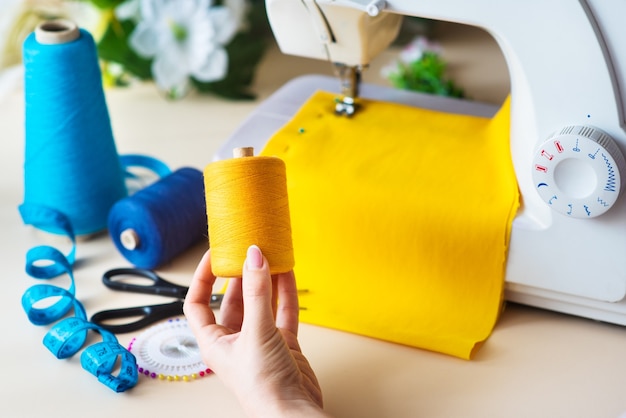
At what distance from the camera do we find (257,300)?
103 cm

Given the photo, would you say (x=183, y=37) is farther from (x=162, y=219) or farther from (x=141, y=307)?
(x=141, y=307)

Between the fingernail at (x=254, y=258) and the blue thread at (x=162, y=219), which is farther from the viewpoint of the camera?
the blue thread at (x=162, y=219)

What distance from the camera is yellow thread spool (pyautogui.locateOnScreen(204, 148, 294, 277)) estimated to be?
1102 mm

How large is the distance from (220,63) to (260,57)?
0.20 m

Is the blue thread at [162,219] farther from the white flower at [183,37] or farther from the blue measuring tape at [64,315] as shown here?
the white flower at [183,37]

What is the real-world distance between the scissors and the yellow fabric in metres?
0.19

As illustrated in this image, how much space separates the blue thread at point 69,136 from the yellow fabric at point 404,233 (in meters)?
0.34

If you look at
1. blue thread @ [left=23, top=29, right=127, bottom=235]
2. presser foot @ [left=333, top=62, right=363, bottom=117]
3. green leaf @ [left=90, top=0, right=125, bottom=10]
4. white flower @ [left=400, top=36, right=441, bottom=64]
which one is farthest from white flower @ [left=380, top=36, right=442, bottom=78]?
blue thread @ [left=23, top=29, right=127, bottom=235]

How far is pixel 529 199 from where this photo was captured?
1.29 metres

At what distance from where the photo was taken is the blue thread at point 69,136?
1458mm

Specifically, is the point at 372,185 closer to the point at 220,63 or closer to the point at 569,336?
the point at 569,336

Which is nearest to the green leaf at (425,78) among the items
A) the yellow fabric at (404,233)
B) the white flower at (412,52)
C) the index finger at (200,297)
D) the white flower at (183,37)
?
the white flower at (412,52)

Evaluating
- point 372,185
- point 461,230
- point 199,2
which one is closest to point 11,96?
point 199,2

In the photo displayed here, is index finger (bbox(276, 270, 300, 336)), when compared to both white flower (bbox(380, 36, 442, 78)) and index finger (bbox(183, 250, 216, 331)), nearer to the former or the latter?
index finger (bbox(183, 250, 216, 331))
